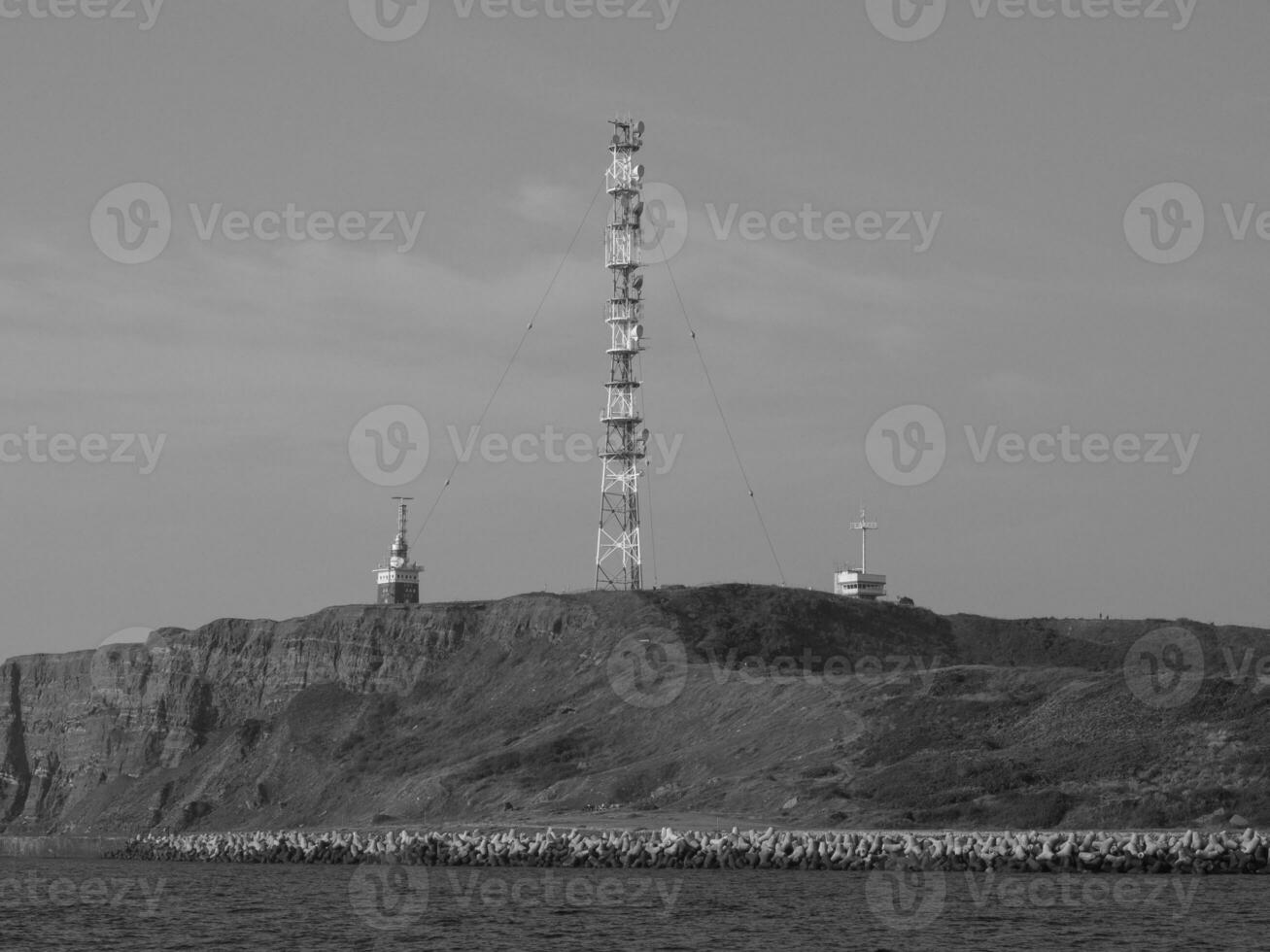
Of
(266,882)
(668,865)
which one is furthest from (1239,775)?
(266,882)

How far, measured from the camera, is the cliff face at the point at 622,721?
72562 mm

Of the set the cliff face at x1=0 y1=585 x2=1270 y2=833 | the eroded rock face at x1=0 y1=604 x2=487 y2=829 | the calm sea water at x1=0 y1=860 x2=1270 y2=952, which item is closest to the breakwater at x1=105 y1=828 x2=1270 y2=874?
the calm sea water at x1=0 y1=860 x2=1270 y2=952

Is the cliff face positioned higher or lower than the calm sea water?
higher

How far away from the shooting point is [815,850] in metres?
60.3

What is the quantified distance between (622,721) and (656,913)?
42519 mm

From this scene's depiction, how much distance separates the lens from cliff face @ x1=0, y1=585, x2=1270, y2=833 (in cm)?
7256

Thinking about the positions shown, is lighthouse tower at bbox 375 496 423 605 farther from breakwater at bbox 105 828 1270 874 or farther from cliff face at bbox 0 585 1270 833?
breakwater at bbox 105 828 1270 874

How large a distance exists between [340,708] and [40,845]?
1838 centimetres

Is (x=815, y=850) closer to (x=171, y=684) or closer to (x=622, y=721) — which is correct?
(x=622, y=721)

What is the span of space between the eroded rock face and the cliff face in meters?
0.17

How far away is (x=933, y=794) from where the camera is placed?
71688mm

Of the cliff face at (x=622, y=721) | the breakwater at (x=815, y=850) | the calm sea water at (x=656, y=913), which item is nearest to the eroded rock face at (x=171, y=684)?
the cliff face at (x=622, y=721)

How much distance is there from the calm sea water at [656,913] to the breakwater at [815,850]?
42.9 inches

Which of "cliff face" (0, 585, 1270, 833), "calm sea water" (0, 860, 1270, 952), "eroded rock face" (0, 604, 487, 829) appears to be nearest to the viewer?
"calm sea water" (0, 860, 1270, 952)
